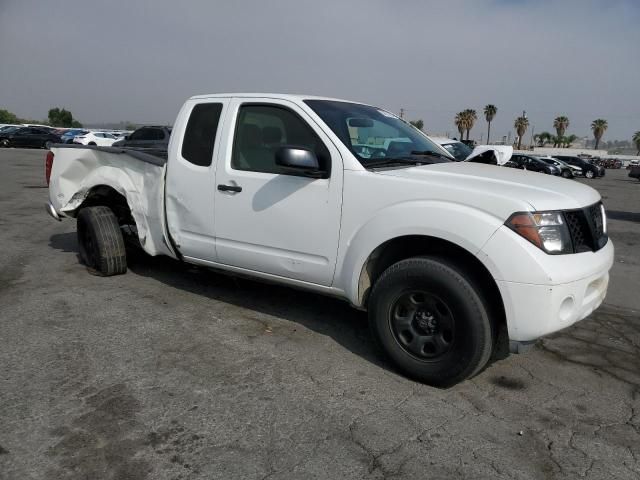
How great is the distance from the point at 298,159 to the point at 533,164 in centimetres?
3264

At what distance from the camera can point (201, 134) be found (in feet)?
14.9

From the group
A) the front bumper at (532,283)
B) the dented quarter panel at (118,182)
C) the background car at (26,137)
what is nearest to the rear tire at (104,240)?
the dented quarter panel at (118,182)

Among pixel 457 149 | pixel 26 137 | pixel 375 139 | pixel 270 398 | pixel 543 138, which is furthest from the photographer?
pixel 543 138

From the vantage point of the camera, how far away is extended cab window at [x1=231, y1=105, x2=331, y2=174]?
400cm

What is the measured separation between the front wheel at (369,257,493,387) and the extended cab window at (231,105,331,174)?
1.12m

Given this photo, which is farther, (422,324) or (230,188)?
(230,188)

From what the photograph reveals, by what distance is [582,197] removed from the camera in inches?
136

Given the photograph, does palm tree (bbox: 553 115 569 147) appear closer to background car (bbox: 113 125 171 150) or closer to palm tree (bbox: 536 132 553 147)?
palm tree (bbox: 536 132 553 147)

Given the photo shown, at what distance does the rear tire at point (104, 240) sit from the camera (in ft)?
17.8

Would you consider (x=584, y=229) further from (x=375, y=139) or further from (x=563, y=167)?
(x=563, y=167)

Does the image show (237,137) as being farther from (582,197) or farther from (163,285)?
(582,197)

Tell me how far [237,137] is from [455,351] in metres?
2.33

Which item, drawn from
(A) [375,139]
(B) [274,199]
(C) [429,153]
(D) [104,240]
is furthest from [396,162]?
(D) [104,240]

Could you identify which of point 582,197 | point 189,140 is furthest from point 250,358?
point 582,197
